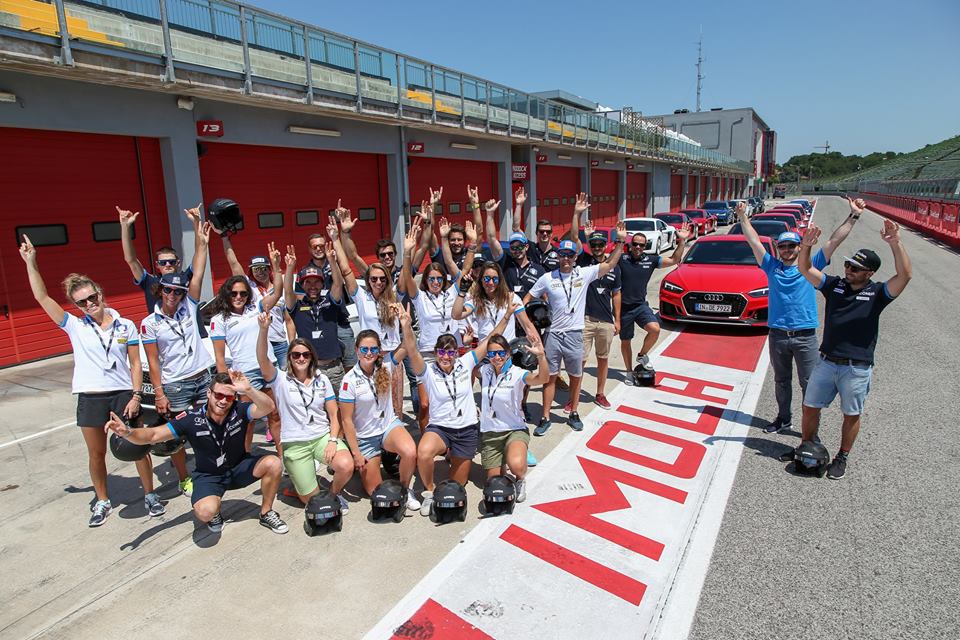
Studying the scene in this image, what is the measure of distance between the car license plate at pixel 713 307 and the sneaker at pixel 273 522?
786cm

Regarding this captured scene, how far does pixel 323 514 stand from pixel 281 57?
1022 centimetres

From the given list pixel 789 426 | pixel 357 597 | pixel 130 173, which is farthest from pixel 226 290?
pixel 130 173

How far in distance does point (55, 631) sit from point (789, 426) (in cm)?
615

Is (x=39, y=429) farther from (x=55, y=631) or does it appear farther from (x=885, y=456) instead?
(x=885, y=456)

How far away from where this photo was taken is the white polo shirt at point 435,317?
558cm

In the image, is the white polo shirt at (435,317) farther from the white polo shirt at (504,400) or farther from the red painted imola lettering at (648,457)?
the red painted imola lettering at (648,457)

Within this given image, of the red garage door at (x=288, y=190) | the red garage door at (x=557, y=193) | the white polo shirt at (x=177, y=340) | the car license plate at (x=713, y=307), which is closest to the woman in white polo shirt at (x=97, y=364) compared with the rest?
the white polo shirt at (x=177, y=340)

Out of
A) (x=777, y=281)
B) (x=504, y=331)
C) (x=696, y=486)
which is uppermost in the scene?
(x=777, y=281)

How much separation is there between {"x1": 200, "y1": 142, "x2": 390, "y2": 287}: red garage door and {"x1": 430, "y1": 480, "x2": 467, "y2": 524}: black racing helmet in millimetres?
8924

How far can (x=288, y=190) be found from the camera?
1286 centimetres

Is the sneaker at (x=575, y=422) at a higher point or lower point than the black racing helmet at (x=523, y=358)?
lower

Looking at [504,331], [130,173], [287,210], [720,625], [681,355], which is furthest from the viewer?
[287,210]

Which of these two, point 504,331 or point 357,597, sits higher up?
point 504,331

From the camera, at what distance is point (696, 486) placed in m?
4.71
